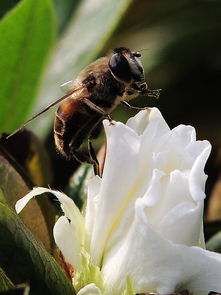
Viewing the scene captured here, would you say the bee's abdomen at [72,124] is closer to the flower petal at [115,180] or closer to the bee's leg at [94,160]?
the bee's leg at [94,160]

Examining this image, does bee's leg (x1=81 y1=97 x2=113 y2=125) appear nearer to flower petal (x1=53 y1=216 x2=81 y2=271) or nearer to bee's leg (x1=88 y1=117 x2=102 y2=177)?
bee's leg (x1=88 y1=117 x2=102 y2=177)

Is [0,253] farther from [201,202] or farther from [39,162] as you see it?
[39,162]

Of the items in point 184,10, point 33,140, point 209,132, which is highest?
point 33,140

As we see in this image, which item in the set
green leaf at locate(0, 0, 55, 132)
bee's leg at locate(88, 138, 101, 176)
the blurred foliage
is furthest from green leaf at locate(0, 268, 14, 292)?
green leaf at locate(0, 0, 55, 132)

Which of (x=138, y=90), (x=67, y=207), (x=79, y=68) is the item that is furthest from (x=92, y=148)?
(x=79, y=68)

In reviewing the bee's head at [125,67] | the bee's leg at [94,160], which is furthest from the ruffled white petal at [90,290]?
the bee's head at [125,67]

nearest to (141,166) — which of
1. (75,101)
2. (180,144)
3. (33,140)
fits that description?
(180,144)

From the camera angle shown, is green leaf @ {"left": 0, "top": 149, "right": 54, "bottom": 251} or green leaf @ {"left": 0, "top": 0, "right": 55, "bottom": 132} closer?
green leaf @ {"left": 0, "top": 149, "right": 54, "bottom": 251}
